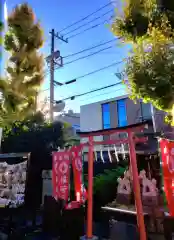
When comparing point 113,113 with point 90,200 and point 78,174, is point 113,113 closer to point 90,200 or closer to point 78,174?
point 78,174

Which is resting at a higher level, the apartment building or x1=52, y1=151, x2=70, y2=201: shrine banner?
the apartment building

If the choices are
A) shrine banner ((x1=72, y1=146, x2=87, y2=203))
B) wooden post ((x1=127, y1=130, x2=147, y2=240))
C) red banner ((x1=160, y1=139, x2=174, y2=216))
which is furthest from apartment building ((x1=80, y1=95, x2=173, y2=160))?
red banner ((x1=160, y1=139, x2=174, y2=216))

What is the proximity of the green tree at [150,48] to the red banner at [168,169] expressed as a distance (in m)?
0.75

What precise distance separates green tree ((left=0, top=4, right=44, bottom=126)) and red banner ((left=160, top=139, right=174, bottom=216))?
9.48ft

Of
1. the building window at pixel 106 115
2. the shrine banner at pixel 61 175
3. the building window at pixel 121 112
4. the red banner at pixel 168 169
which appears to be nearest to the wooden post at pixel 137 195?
the red banner at pixel 168 169

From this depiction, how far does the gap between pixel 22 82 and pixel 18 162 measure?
475 cm

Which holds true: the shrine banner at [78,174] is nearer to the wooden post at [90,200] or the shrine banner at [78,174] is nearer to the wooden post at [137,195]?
the wooden post at [90,200]

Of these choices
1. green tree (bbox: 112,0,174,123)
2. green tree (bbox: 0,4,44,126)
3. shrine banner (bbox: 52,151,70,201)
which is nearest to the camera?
green tree (bbox: 0,4,44,126)

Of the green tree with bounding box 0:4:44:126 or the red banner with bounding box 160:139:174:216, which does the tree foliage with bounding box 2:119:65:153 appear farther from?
the green tree with bounding box 0:4:44:126

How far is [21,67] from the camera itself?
109 inches

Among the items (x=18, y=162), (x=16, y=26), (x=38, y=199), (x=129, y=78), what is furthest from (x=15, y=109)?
(x=38, y=199)

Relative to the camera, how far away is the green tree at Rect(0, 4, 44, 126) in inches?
102

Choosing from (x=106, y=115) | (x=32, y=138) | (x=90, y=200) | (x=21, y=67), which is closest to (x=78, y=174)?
(x=90, y=200)

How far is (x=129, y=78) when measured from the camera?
475 centimetres
